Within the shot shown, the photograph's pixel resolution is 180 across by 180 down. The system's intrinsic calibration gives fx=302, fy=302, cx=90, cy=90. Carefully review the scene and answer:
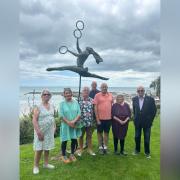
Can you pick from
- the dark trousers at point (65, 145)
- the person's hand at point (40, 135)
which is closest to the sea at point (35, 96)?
the person's hand at point (40, 135)

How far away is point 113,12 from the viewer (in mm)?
1967

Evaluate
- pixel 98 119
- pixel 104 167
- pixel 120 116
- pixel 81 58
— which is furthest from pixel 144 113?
pixel 81 58

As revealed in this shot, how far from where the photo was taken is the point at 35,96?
201 cm

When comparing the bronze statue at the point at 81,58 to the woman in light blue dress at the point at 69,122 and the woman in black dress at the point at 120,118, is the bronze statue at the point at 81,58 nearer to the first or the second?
the woman in light blue dress at the point at 69,122

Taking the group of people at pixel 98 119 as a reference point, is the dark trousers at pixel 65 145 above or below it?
below

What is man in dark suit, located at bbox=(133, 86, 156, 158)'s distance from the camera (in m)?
2.10

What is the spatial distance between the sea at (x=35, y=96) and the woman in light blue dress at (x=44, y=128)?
0.04m

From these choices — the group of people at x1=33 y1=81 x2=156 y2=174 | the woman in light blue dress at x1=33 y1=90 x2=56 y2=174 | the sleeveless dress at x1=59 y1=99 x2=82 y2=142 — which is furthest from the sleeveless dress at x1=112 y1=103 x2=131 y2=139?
the woman in light blue dress at x1=33 y1=90 x2=56 y2=174

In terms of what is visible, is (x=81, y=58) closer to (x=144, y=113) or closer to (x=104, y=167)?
(x=144, y=113)

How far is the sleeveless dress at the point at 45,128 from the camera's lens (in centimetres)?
201
